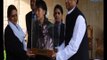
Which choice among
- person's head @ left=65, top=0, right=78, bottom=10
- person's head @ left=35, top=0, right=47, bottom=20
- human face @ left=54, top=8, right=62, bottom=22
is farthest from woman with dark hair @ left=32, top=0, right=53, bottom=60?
person's head @ left=65, top=0, right=78, bottom=10

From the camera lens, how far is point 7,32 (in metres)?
4.72

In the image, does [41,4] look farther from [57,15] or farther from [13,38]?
[13,38]

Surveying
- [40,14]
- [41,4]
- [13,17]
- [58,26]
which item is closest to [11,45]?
[13,17]

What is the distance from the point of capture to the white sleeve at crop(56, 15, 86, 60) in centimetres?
396

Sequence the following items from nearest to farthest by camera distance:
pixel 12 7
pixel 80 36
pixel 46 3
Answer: pixel 80 36
pixel 46 3
pixel 12 7

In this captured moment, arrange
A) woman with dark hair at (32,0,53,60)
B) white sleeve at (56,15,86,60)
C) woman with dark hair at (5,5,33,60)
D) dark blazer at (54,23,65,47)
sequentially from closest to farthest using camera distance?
white sleeve at (56,15,86,60) → dark blazer at (54,23,65,47) → woman with dark hair at (32,0,53,60) → woman with dark hair at (5,5,33,60)

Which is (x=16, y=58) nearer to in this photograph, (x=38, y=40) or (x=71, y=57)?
(x=38, y=40)

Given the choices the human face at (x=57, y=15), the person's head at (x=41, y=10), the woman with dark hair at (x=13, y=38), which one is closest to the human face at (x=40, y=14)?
the person's head at (x=41, y=10)

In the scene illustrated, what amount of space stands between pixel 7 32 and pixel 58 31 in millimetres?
880

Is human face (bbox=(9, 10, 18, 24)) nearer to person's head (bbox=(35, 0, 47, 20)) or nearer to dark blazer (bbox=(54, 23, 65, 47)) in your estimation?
person's head (bbox=(35, 0, 47, 20))

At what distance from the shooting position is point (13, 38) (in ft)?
15.5

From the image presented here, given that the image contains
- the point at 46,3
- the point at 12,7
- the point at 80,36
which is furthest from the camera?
the point at 12,7

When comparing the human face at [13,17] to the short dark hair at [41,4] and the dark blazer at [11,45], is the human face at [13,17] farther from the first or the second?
the short dark hair at [41,4]

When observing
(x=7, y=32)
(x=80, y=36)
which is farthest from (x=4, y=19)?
(x=80, y=36)
